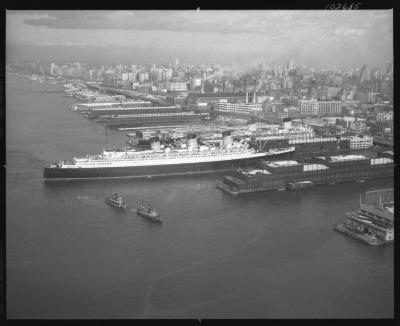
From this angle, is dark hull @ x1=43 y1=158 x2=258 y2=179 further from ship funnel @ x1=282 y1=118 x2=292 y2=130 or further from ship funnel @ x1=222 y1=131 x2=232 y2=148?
ship funnel @ x1=282 y1=118 x2=292 y2=130

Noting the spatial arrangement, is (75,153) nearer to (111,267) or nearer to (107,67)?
(107,67)

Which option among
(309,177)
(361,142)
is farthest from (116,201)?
(361,142)

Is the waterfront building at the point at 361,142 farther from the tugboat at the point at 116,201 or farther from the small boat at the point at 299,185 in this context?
the tugboat at the point at 116,201

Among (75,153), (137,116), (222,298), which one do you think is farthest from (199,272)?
(137,116)

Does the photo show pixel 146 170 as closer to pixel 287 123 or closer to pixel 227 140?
pixel 227 140

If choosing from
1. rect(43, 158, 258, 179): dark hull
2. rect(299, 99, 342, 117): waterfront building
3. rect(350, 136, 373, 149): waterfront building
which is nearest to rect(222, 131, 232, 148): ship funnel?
rect(43, 158, 258, 179): dark hull

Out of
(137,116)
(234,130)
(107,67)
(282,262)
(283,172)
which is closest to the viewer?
(282,262)

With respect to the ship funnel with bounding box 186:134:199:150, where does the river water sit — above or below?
below
